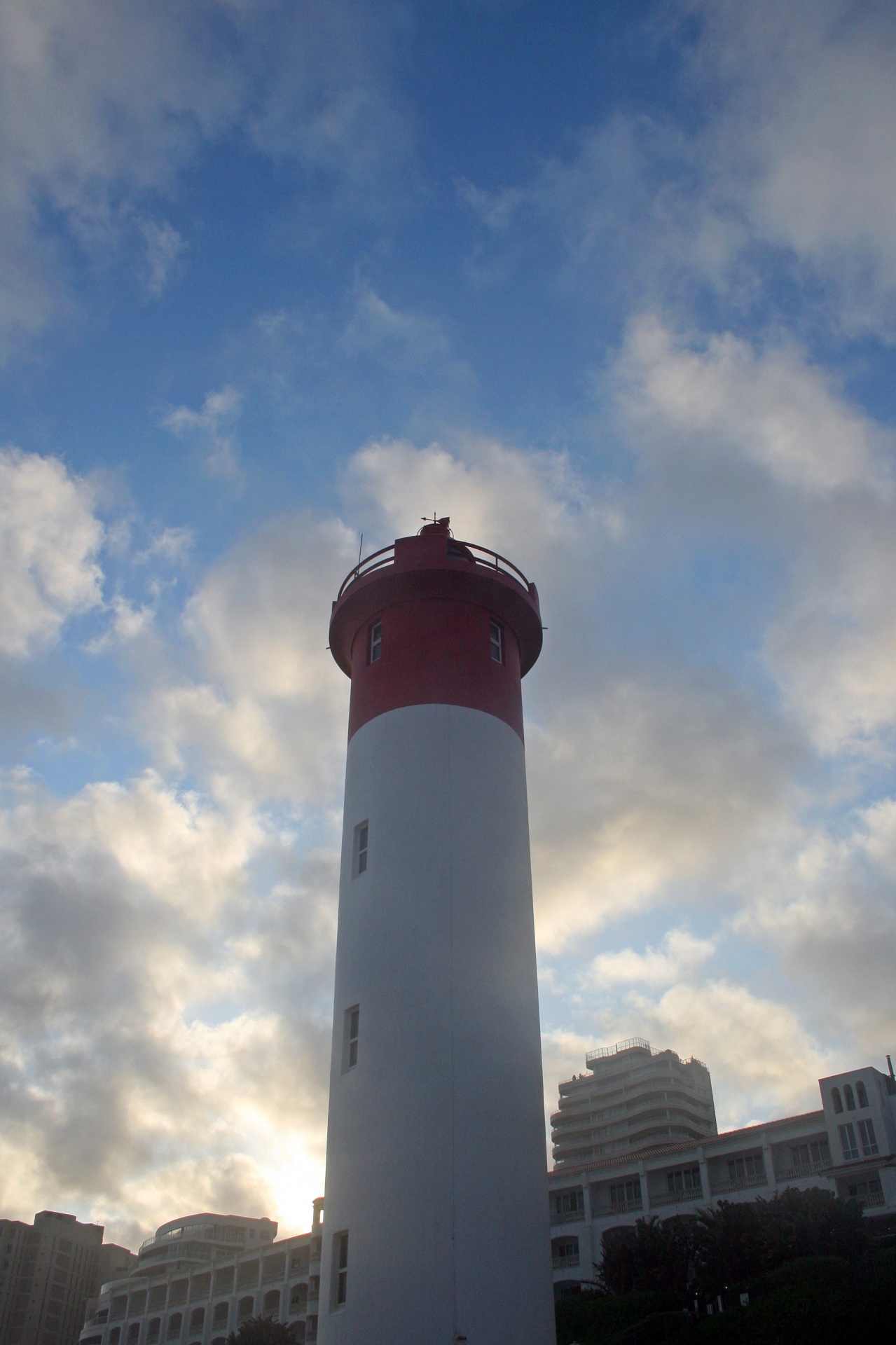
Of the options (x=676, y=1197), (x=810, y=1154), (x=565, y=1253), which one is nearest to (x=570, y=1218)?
(x=565, y=1253)

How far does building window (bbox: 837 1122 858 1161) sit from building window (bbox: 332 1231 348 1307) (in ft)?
144

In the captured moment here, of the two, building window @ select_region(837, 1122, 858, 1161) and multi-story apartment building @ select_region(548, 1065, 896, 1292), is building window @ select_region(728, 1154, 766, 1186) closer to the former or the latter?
multi-story apartment building @ select_region(548, 1065, 896, 1292)

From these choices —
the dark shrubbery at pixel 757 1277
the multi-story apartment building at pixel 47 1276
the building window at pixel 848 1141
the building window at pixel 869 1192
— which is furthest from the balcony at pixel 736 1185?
the multi-story apartment building at pixel 47 1276

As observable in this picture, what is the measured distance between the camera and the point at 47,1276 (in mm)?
149125

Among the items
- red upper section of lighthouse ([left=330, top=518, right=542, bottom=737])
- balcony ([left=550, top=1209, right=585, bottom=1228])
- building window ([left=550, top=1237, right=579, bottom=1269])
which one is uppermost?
red upper section of lighthouse ([left=330, top=518, right=542, bottom=737])

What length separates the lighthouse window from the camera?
25.5 metres

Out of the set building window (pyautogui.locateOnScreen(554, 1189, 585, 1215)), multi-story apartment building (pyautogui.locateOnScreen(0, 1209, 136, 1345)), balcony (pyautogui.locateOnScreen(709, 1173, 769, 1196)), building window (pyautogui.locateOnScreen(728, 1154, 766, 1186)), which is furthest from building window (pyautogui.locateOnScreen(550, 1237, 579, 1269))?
multi-story apartment building (pyautogui.locateOnScreen(0, 1209, 136, 1345))

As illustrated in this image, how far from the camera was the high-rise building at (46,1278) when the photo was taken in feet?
475

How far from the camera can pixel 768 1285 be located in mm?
34688

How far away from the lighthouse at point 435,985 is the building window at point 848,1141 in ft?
133

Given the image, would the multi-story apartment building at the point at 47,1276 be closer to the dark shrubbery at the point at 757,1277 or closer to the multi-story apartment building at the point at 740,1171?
the multi-story apartment building at the point at 740,1171

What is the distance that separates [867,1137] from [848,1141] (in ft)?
3.59

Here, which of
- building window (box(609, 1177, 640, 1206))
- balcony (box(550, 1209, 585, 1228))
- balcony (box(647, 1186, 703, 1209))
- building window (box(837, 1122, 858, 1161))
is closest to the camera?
building window (box(837, 1122, 858, 1161))

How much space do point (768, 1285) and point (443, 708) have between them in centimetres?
2373
